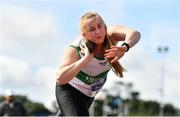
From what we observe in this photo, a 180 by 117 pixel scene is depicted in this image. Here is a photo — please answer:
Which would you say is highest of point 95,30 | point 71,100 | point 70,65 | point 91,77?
point 95,30

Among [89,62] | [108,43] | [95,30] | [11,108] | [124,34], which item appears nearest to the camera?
[95,30]

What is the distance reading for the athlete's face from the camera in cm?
677

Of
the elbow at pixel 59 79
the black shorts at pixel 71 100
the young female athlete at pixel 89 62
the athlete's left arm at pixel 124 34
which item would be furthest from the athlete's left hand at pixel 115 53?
the black shorts at pixel 71 100

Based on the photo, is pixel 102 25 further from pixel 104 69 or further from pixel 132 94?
pixel 132 94

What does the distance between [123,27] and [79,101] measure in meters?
0.95

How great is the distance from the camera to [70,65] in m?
6.78

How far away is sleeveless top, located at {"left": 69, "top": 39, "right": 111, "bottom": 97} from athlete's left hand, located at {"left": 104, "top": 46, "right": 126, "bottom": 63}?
31cm

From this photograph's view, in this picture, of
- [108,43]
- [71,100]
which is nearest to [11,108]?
[71,100]

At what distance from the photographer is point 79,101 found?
7.34 meters

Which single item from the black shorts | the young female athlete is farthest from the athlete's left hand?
the black shorts

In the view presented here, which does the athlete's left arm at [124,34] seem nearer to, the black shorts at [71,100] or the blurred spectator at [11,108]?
the black shorts at [71,100]

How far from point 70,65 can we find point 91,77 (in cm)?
62

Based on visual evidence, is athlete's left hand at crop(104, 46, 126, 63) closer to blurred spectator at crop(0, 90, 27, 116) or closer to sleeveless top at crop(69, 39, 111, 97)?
sleeveless top at crop(69, 39, 111, 97)

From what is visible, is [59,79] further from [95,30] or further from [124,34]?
[124,34]
